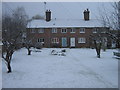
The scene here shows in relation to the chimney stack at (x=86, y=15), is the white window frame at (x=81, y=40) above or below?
below

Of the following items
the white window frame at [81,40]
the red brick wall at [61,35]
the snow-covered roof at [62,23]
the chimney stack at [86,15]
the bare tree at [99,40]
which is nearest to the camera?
the bare tree at [99,40]

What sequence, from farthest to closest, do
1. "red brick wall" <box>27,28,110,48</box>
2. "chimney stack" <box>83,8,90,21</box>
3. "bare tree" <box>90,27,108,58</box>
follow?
"chimney stack" <box>83,8,90,21</box> < "red brick wall" <box>27,28,110,48</box> < "bare tree" <box>90,27,108,58</box>

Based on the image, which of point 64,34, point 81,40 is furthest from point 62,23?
point 81,40

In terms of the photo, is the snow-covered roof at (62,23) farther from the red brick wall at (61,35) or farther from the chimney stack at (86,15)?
the red brick wall at (61,35)

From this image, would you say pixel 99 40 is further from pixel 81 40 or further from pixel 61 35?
pixel 61 35

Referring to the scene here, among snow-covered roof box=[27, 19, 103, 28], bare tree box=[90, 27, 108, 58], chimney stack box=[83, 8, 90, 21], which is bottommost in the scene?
bare tree box=[90, 27, 108, 58]

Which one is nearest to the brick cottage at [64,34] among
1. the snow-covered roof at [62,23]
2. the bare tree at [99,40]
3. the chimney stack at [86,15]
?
the snow-covered roof at [62,23]

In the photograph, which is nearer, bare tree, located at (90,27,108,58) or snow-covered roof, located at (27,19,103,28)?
bare tree, located at (90,27,108,58)

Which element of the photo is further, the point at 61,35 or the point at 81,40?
the point at 81,40

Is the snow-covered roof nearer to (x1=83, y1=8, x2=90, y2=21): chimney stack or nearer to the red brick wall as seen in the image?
(x1=83, y1=8, x2=90, y2=21): chimney stack

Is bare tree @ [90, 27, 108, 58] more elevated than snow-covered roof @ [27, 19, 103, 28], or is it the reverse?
snow-covered roof @ [27, 19, 103, 28]

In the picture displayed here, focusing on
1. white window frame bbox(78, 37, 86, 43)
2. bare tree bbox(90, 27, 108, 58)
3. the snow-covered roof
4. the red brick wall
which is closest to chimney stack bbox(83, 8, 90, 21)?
the snow-covered roof

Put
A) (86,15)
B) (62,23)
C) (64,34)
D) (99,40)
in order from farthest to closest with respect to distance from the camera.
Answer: (86,15)
(62,23)
(64,34)
(99,40)

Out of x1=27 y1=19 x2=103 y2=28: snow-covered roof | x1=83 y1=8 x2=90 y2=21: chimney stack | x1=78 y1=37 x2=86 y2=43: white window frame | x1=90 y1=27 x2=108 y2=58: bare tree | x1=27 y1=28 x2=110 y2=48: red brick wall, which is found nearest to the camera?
x1=90 y1=27 x2=108 y2=58: bare tree
